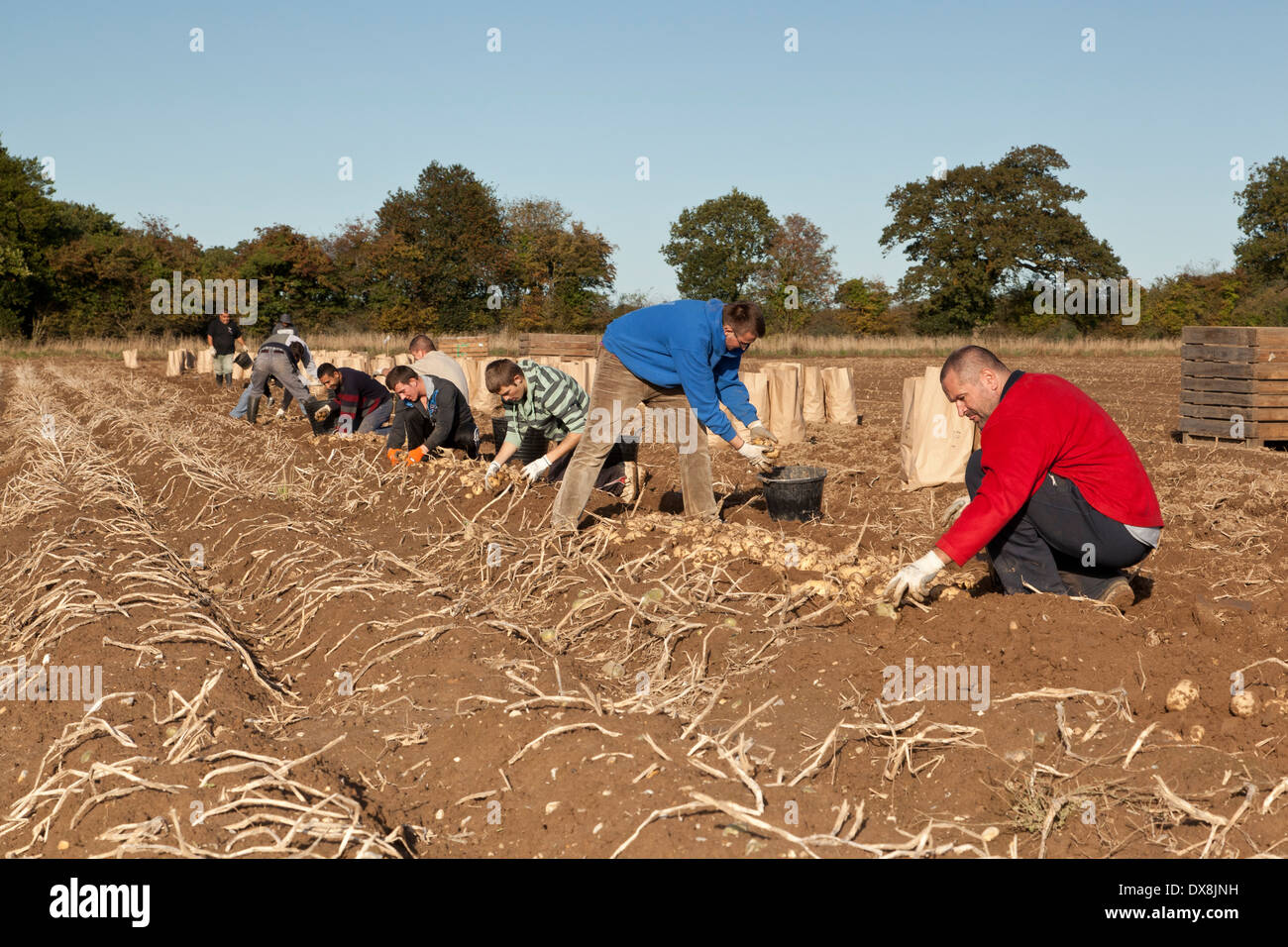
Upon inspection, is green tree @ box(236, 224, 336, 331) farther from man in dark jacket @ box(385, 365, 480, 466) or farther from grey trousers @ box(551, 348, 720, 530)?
grey trousers @ box(551, 348, 720, 530)

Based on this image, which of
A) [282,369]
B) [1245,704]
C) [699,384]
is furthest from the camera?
[282,369]

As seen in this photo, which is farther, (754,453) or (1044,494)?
(754,453)

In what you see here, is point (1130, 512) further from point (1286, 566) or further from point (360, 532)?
Result: point (360, 532)

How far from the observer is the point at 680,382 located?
5.48 metres

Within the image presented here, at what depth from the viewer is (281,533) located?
18.6ft

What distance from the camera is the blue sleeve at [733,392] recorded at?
5488mm

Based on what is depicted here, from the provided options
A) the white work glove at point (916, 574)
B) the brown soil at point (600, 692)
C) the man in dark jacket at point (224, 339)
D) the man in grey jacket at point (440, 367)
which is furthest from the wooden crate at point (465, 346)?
the white work glove at point (916, 574)

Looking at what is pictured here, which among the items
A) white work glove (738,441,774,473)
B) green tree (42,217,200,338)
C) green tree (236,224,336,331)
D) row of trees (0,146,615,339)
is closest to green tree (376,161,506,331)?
row of trees (0,146,615,339)

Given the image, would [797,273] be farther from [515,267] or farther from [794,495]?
[794,495]

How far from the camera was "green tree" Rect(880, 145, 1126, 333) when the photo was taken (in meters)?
35.4

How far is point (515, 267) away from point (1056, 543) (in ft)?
117

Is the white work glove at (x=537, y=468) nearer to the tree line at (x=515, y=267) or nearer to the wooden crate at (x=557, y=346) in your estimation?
the wooden crate at (x=557, y=346)

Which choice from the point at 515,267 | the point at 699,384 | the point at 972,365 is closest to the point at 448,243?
the point at 515,267
